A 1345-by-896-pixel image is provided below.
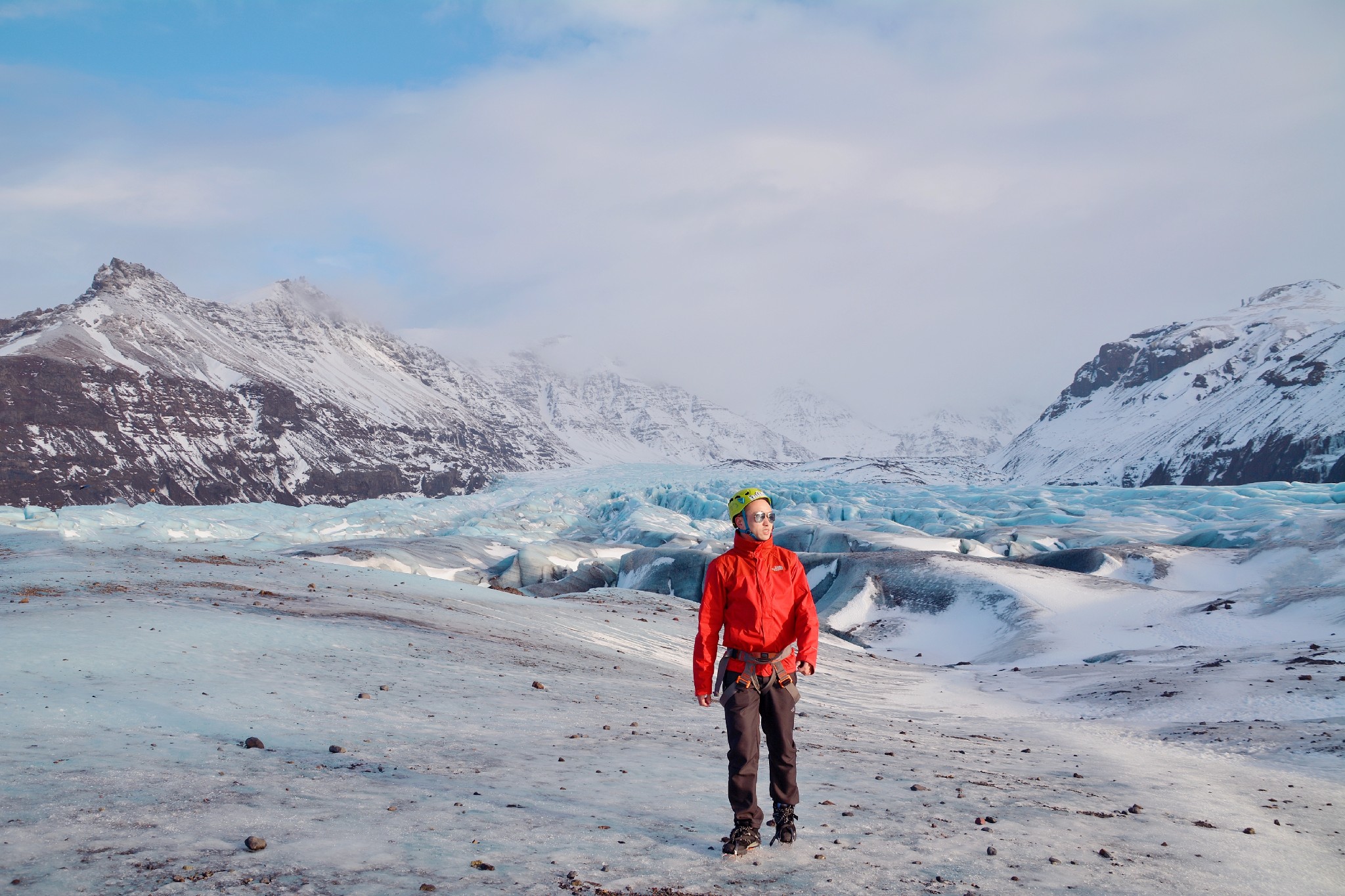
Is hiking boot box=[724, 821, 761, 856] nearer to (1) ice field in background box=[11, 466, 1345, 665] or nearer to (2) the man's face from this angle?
(2) the man's face

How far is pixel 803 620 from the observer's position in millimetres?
5621

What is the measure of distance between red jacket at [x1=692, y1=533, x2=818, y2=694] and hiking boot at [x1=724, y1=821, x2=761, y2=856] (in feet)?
2.70

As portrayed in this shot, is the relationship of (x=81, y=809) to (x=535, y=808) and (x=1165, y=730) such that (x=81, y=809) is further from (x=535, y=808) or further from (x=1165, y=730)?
(x=1165, y=730)

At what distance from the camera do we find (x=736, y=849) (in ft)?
16.7

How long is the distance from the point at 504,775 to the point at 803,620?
113 inches

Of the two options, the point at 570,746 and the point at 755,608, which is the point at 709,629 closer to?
the point at 755,608

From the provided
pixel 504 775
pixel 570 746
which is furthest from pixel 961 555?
pixel 504 775

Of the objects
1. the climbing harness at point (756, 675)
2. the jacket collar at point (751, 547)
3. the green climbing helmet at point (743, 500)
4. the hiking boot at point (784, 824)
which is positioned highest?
the green climbing helmet at point (743, 500)

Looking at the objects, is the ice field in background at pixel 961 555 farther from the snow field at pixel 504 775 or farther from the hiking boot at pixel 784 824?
the hiking boot at pixel 784 824

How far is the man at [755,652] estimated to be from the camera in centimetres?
530

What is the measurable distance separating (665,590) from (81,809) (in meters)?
28.8

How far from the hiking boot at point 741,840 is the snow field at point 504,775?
10 centimetres

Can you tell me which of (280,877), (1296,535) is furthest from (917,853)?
(1296,535)

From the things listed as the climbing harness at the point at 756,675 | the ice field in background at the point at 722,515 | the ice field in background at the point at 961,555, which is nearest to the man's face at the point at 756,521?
the climbing harness at the point at 756,675
